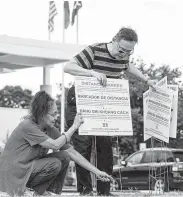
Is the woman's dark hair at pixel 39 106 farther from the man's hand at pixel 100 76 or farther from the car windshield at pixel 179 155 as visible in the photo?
the car windshield at pixel 179 155

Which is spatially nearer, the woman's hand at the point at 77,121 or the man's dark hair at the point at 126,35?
the woman's hand at the point at 77,121

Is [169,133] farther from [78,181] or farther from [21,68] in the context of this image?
[21,68]

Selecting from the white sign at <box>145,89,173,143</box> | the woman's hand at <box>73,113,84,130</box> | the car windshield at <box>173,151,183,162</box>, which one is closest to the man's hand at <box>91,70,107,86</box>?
the woman's hand at <box>73,113,84,130</box>

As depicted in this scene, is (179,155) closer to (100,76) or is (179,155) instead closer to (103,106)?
(103,106)

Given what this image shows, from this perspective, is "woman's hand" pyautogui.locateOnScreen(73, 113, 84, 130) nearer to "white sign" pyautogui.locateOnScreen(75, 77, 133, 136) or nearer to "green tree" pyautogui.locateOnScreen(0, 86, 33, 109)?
"white sign" pyautogui.locateOnScreen(75, 77, 133, 136)

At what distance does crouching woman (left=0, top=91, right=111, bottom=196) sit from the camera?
7254 millimetres

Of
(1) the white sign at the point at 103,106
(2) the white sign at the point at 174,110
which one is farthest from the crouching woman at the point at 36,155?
(2) the white sign at the point at 174,110

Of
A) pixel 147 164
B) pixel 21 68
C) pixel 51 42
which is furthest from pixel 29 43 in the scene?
pixel 147 164

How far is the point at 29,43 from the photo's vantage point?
29703 millimetres

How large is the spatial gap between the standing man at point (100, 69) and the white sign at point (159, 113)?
70 centimetres

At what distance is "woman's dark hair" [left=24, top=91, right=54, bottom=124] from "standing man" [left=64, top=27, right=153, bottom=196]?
47cm

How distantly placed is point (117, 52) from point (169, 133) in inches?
56.3

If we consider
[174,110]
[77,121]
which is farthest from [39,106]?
[174,110]

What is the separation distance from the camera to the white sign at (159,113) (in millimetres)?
8422
